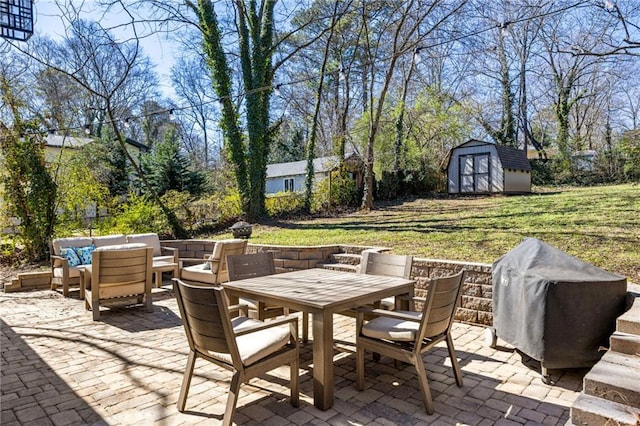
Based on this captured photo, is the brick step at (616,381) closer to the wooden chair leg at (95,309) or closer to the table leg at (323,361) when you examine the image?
the table leg at (323,361)

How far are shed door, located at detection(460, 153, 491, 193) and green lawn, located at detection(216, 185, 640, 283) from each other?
6.37 metres

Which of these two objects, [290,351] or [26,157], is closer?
[290,351]

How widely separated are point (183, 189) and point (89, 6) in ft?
22.0

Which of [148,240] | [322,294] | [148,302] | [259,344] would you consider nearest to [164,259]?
[148,240]

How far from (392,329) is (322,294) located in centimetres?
56

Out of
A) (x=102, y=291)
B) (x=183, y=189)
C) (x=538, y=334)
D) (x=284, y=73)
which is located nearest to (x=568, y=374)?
(x=538, y=334)

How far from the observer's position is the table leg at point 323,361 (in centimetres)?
257

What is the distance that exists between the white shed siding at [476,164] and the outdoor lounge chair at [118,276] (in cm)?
1458

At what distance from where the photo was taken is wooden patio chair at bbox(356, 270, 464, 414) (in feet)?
8.37

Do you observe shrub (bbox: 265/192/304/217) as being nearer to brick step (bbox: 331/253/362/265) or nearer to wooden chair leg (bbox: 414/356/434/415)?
brick step (bbox: 331/253/362/265)

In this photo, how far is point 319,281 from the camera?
349cm

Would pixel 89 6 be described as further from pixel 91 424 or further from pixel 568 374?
pixel 568 374

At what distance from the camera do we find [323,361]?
257 cm

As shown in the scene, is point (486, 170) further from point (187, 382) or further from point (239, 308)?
point (187, 382)
